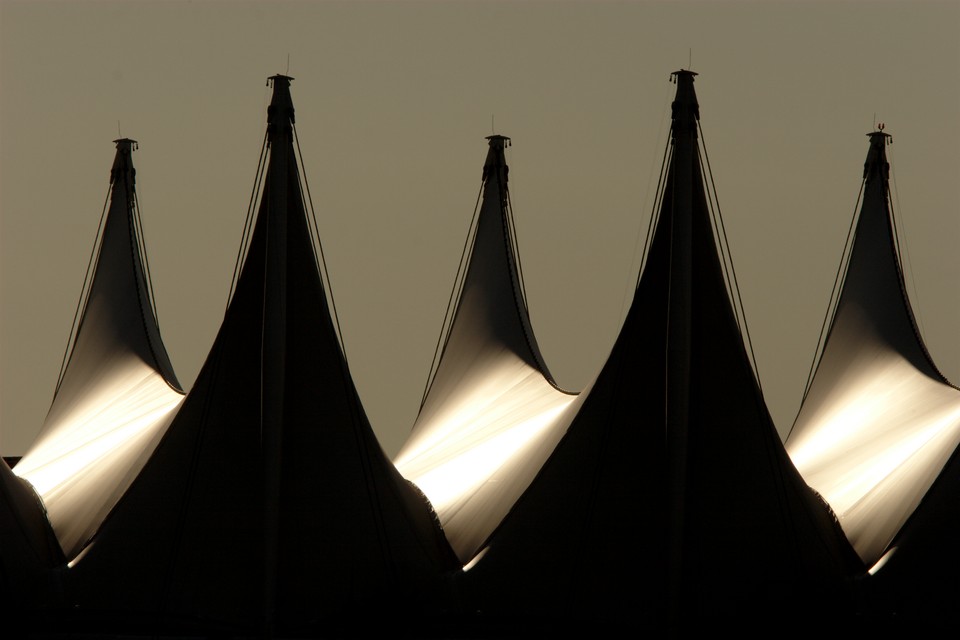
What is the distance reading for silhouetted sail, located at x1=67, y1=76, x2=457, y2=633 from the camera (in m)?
23.5

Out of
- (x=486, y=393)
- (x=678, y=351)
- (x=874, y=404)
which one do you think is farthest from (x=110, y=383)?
(x=874, y=404)

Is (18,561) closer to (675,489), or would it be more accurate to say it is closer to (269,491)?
(269,491)

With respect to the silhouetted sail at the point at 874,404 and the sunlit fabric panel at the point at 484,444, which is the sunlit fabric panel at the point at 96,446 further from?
the silhouetted sail at the point at 874,404

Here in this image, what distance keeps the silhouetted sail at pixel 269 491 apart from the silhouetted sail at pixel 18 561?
491mm

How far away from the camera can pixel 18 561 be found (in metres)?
23.8

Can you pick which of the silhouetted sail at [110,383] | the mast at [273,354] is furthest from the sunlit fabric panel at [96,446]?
the mast at [273,354]

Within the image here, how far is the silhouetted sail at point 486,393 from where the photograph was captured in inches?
1057

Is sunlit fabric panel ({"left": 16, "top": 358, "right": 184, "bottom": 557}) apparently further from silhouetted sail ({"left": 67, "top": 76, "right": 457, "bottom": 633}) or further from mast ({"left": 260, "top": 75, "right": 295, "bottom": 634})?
mast ({"left": 260, "top": 75, "right": 295, "bottom": 634})

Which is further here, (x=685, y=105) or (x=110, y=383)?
(x=110, y=383)

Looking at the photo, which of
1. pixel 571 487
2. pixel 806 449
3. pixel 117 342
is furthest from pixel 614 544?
pixel 117 342

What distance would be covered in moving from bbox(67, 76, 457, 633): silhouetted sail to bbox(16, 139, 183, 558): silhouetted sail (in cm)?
258

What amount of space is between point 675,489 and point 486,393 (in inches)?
336

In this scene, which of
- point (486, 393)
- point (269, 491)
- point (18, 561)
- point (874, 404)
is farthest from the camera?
point (486, 393)

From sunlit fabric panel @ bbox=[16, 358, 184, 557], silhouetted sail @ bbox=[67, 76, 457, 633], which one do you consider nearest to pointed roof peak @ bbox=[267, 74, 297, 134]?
silhouetted sail @ bbox=[67, 76, 457, 633]
